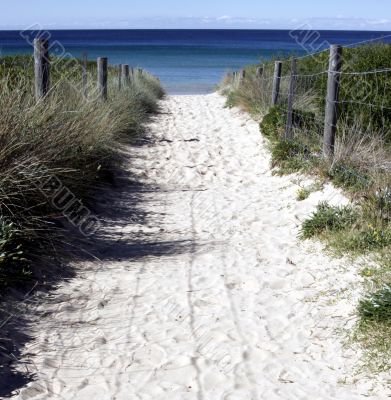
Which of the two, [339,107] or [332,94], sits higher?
[332,94]

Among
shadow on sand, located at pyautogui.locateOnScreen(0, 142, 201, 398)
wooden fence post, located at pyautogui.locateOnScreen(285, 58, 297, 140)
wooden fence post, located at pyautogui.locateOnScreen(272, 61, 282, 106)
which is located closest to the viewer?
shadow on sand, located at pyautogui.locateOnScreen(0, 142, 201, 398)

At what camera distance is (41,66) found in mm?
7383

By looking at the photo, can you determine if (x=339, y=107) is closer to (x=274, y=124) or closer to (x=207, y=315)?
(x=274, y=124)

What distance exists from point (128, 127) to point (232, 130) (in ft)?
9.58

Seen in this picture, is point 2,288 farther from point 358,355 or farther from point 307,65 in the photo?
point 307,65

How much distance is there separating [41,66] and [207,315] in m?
3.98

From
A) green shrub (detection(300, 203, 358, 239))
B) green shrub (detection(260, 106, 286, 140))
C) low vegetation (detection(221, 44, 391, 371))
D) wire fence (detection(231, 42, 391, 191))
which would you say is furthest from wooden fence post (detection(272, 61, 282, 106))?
green shrub (detection(300, 203, 358, 239))

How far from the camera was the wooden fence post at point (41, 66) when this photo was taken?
7.32 m

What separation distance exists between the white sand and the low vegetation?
0.60ft

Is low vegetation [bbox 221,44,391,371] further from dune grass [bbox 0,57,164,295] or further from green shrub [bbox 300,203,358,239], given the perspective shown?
dune grass [bbox 0,57,164,295]

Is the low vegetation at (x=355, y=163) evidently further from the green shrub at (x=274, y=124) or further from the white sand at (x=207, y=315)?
the white sand at (x=207, y=315)

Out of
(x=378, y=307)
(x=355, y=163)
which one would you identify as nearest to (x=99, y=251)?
(x=378, y=307)

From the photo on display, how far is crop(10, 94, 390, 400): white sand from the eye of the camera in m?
3.73

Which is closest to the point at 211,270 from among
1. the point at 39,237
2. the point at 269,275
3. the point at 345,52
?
Answer: the point at 269,275
